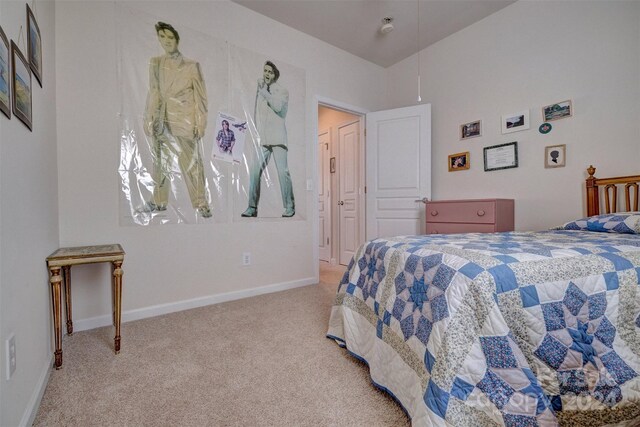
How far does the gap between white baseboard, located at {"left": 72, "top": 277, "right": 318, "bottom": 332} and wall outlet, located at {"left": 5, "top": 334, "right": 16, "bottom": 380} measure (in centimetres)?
117

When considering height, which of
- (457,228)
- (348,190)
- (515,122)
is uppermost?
(515,122)

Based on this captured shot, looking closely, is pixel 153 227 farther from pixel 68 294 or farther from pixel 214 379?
pixel 214 379

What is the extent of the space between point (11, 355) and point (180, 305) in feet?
4.64

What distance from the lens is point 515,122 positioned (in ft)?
8.68

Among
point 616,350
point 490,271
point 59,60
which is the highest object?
point 59,60

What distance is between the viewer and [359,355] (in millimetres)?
1455

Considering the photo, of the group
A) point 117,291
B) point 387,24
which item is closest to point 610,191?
point 387,24

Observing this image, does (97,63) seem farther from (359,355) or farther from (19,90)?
→ (359,355)

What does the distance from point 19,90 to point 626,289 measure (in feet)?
8.25

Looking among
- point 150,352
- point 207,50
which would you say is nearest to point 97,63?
point 207,50

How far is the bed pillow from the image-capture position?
5.38 ft

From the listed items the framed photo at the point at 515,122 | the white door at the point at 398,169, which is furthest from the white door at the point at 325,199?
the framed photo at the point at 515,122

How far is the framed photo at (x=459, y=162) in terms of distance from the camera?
3014mm

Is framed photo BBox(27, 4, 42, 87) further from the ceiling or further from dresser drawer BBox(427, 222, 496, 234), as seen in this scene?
dresser drawer BBox(427, 222, 496, 234)
